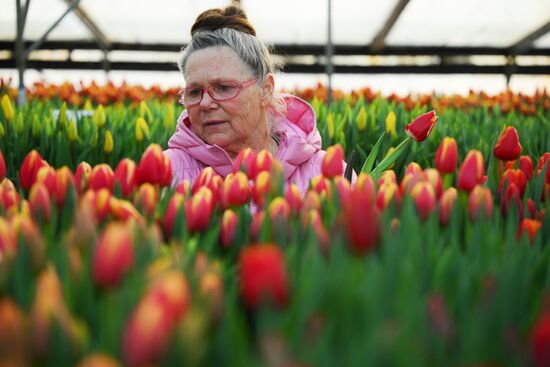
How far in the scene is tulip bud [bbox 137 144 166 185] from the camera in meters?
1.58

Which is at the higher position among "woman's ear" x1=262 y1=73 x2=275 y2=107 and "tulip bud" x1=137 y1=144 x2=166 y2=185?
"woman's ear" x1=262 y1=73 x2=275 y2=107

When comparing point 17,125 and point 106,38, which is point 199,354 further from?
point 106,38

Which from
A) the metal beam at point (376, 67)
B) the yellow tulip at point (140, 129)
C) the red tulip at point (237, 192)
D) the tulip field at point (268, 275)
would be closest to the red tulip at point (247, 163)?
the tulip field at point (268, 275)

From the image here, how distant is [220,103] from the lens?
2887mm

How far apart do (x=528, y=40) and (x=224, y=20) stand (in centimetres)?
1041

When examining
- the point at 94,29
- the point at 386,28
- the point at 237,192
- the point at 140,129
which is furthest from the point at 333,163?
the point at 94,29

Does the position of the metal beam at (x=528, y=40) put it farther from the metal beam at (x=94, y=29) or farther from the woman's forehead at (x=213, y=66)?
the woman's forehead at (x=213, y=66)

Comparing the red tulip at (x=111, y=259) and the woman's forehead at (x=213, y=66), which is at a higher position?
the woman's forehead at (x=213, y=66)

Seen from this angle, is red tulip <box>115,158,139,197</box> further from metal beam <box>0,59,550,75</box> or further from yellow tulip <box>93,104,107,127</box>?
metal beam <box>0,59,550,75</box>

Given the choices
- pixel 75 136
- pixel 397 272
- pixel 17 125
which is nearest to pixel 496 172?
pixel 397 272

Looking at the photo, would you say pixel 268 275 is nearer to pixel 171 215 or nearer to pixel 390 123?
pixel 171 215

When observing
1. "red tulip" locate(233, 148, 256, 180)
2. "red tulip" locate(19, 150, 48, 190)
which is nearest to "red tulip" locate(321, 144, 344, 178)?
"red tulip" locate(233, 148, 256, 180)

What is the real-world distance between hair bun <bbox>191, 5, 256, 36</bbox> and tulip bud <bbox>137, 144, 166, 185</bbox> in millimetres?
1559

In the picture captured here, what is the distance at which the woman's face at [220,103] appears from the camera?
2893mm
